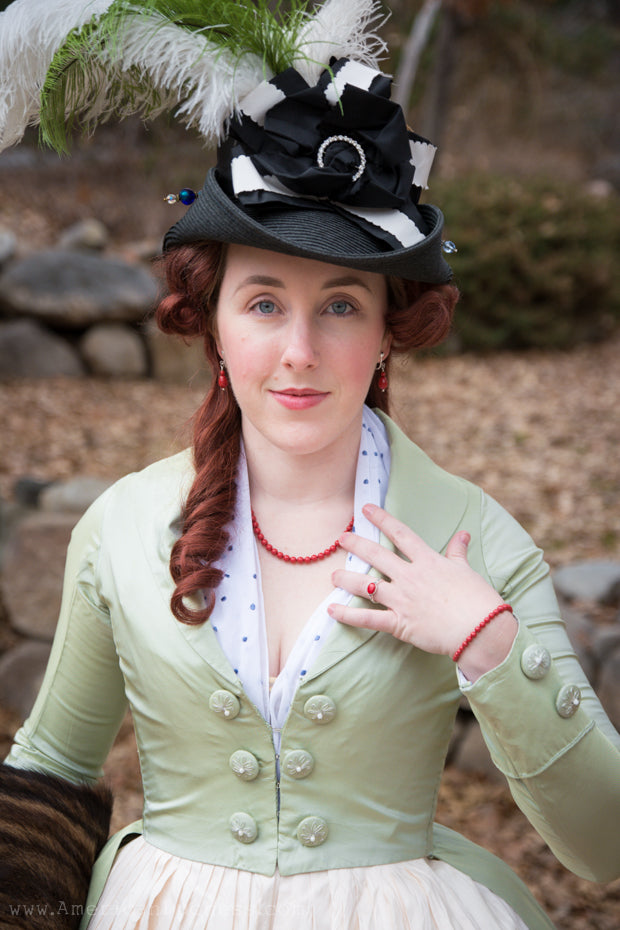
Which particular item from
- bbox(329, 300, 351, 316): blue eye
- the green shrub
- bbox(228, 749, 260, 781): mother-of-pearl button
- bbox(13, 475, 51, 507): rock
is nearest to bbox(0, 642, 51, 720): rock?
bbox(13, 475, 51, 507): rock

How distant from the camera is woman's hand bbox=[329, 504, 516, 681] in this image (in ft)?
4.58

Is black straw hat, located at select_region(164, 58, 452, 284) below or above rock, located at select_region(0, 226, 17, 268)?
above

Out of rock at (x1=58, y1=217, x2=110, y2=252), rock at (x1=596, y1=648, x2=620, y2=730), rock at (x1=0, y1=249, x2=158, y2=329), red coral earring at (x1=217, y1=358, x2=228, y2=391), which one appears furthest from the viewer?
rock at (x1=58, y1=217, x2=110, y2=252)

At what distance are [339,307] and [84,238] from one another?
7.71 metres

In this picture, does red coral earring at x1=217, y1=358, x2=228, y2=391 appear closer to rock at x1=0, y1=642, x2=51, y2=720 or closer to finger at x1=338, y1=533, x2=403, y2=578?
finger at x1=338, y1=533, x2=403, y2=578

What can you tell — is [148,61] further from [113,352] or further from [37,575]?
[113,352]

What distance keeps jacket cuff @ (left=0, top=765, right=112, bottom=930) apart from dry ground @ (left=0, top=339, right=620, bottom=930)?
1.94m

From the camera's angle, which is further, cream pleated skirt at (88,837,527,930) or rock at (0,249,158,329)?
rock at (0,249,158,329)

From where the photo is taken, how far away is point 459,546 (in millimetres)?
1537

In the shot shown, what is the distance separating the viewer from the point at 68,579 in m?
1.71

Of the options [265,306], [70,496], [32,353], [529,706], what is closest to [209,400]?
[265,306]

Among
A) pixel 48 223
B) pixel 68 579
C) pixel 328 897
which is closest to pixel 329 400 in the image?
pixel 68 579

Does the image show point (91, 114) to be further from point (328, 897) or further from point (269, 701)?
point (328, 897)

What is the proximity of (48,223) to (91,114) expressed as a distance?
8468 millimetres
